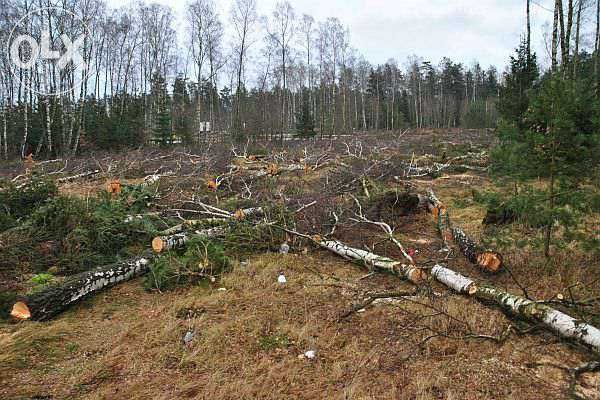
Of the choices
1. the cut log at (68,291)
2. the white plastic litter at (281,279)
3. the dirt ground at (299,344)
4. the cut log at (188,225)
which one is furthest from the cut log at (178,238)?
the white plastic litter at (281,279)

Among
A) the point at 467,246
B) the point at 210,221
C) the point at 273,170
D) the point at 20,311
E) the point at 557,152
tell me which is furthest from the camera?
the point at 273,170

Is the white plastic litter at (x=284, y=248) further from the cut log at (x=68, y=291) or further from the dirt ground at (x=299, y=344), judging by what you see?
the cut log at (x=68, y=291)

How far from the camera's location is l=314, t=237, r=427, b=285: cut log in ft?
16.3

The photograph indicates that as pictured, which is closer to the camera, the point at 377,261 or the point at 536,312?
the point at 536,312

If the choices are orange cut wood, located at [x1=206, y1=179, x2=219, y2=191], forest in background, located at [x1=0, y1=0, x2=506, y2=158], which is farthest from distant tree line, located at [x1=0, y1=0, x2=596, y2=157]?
orange cut wood, located at [x1=206, y1=179, x2=219, y2=191]

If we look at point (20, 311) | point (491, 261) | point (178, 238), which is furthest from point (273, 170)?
point (20, 311)

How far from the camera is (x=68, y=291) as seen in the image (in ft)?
15.2

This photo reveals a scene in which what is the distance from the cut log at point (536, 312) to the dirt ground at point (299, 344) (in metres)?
0.10

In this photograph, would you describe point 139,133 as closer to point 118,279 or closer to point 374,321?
point 118,279

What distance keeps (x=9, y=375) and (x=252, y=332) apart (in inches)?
82.3

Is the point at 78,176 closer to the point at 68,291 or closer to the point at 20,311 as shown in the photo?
the point at 68,291

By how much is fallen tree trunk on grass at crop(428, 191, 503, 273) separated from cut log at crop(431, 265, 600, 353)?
2.47 ft

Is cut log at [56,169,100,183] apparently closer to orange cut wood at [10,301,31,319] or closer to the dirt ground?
the dirt ground

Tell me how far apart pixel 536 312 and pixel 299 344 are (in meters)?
2.24
